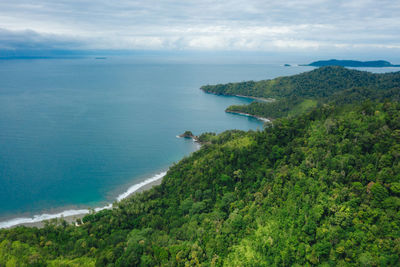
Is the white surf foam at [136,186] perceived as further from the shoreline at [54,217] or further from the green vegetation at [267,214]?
the green vegetation at [267,214]

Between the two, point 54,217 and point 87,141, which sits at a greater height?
point 87,141

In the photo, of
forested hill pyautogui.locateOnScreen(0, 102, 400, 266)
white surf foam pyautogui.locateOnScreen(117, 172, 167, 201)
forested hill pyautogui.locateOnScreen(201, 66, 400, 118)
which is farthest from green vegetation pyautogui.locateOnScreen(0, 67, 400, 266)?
forested hill pyautogui.locateOnScreen(201, 66, 400, 118)

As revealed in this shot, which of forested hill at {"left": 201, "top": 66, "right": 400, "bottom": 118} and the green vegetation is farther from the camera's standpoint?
forested hill at {"left": 201, "top": 66, "right": 400, "bottom": 118}

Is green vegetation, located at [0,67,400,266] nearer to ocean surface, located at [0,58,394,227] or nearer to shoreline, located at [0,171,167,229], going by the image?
shoreline, located at [0,171,167,229]

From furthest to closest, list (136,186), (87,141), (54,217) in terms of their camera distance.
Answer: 1. (87,141)
2. (136,186)
3. (54,217)

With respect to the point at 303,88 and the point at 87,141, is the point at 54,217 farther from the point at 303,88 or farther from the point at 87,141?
the point at 303,88

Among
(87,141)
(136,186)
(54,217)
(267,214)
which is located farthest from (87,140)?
(267,214)
